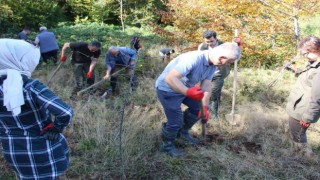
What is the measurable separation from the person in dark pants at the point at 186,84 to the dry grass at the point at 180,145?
0.21m

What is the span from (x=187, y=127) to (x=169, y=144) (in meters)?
0.41

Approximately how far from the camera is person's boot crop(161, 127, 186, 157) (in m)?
3.42

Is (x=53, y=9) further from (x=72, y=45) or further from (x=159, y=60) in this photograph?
(x=72, y=45)

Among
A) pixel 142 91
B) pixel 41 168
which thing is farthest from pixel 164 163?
pixel 142 91

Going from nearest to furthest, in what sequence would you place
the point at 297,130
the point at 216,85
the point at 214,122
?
the point at 297,130 → the point at 214,122 → the point at 216,85

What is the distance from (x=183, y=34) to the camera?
323 inches

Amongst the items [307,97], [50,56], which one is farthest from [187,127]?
[50,56]

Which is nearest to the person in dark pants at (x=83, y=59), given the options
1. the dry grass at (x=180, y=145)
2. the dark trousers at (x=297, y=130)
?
the dry grass at (x=180, y=145)

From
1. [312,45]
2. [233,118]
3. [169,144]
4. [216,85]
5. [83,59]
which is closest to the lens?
[312,45]

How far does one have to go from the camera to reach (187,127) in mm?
3791

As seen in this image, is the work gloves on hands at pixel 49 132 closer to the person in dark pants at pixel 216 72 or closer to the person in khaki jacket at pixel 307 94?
the person in khaki jacket at pixel 307 94

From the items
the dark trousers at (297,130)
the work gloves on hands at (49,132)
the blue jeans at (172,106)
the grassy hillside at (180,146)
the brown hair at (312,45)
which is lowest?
the grassy hillside at (180,146)

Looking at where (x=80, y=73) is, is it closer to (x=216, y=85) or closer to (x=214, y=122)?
(x=216, y=85)

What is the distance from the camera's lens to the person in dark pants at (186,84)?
286 cm
